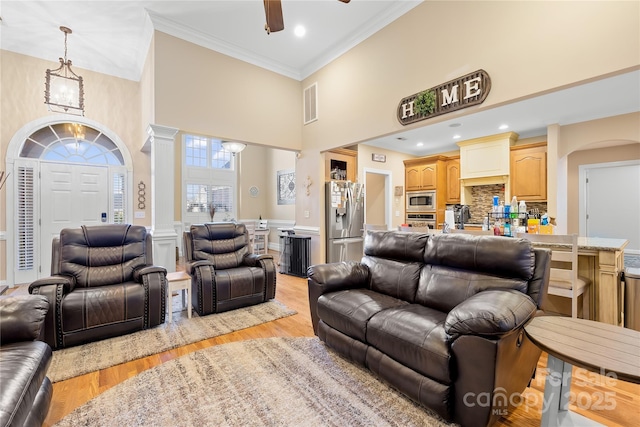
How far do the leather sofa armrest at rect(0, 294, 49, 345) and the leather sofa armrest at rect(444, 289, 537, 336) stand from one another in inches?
97.4

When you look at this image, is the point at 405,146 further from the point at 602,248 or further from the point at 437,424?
the point at 437,424

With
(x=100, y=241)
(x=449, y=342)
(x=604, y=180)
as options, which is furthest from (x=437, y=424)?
(x=604, y=180)

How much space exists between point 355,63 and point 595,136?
426 centimetres

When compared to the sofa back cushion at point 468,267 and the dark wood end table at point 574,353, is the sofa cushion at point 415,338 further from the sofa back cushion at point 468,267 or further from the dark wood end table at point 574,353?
the dark wood end table at point 574,353

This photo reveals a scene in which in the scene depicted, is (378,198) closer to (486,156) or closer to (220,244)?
(486,156)

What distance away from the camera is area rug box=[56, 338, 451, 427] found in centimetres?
167

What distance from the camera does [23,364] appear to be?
142 cm

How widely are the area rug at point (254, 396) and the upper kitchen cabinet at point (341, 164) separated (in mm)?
A: 3579

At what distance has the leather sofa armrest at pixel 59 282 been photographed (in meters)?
2.45

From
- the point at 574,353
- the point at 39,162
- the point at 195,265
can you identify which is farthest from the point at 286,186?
the point at 574,353

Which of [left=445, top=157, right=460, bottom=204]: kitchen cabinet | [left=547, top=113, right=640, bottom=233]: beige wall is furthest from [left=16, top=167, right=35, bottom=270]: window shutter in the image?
[left=547, top=113, right=640, bottom=233]: beige wall

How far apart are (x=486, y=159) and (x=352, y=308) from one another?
519 centimetres

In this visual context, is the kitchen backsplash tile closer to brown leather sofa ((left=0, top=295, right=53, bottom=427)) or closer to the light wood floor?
the light wood floor

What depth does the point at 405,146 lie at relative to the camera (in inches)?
254
